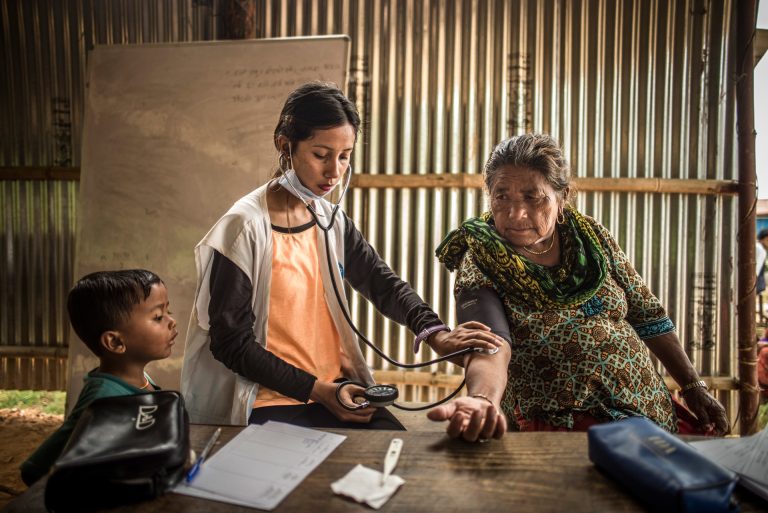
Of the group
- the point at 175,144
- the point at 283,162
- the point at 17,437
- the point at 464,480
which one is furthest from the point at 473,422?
the point at 17,437

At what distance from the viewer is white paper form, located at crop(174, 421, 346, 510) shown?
2.92 ft

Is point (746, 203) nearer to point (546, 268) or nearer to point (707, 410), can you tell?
point (707, 410)

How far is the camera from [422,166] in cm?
346

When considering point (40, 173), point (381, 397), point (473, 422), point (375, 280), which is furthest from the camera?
point (40, 173)

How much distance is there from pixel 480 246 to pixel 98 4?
358 centimetres

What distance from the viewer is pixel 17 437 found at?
3549 mm

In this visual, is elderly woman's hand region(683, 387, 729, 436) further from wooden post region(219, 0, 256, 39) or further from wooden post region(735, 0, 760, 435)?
wooden post region(219, 0, 256, 39)

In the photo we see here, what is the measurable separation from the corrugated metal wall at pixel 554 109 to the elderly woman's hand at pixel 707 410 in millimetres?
1801

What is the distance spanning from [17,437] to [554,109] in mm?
4399

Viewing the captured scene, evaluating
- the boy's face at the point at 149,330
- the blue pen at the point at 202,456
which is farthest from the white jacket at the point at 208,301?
the blue pen at the point at 202,456

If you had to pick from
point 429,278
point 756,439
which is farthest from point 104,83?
point 756,439

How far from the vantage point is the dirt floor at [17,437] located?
2.85 meters

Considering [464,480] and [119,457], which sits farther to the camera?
[464,480]

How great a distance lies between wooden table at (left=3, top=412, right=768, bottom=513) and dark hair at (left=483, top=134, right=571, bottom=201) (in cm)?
88
